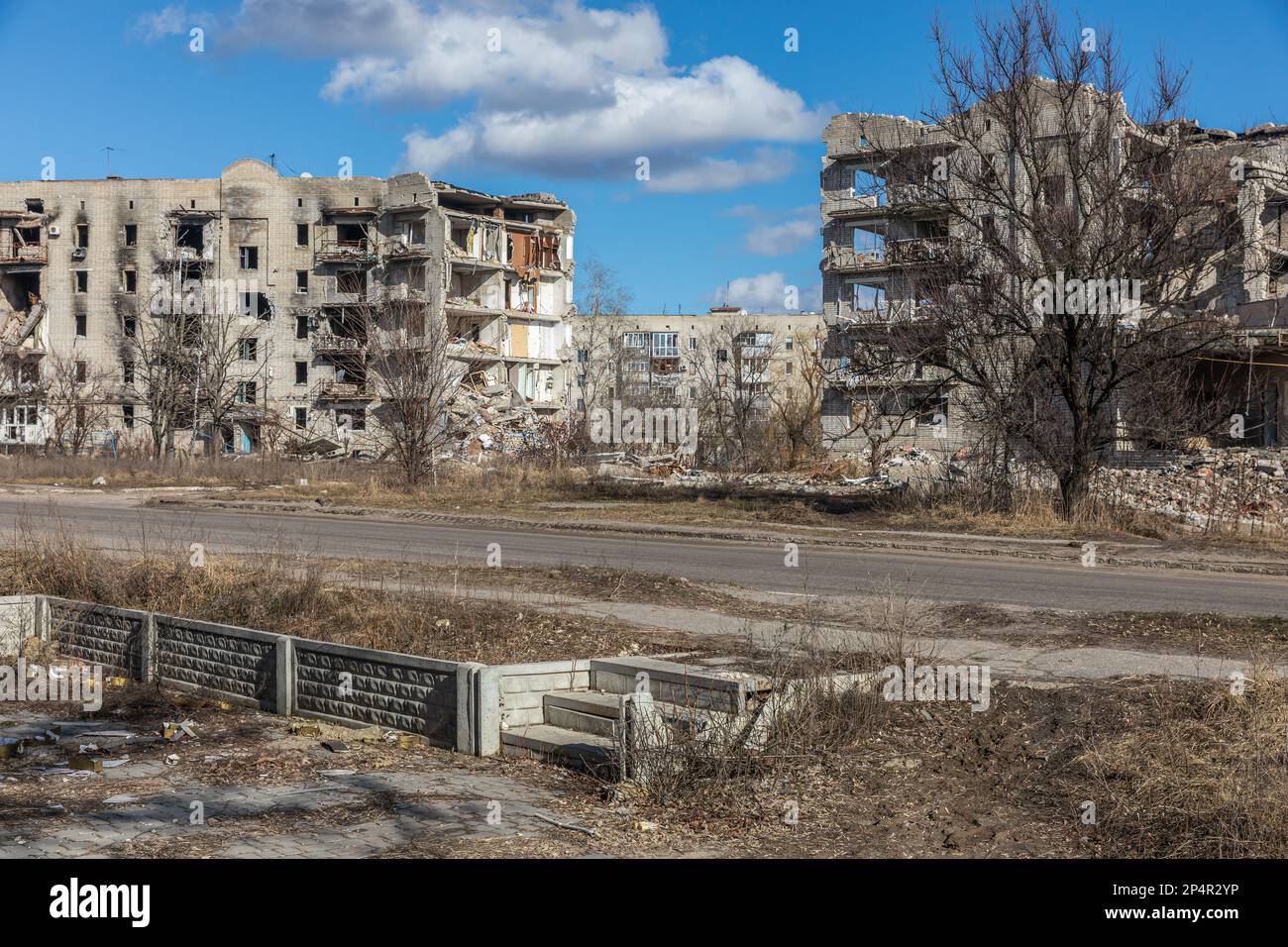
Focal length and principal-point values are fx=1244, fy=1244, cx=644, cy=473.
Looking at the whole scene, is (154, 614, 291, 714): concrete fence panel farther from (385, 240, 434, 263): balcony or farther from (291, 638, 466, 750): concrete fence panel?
(385, 240, 434, 263): balcony

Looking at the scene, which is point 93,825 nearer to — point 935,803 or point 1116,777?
point 935,803

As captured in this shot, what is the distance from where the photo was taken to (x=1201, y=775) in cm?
726

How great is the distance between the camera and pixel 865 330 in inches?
1088

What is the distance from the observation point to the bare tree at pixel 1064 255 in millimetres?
24484

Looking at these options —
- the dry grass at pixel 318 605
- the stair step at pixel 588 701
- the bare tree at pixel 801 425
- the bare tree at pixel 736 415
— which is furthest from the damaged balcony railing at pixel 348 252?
the stair step at pixel 588 701

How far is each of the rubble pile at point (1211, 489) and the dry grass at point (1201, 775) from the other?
59.2ft

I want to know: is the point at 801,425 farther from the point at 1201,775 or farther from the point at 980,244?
the point at 1201,775

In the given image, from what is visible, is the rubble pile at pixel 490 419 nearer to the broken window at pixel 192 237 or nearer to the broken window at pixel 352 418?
the broken window at pixel 352 418

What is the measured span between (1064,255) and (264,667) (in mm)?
19109

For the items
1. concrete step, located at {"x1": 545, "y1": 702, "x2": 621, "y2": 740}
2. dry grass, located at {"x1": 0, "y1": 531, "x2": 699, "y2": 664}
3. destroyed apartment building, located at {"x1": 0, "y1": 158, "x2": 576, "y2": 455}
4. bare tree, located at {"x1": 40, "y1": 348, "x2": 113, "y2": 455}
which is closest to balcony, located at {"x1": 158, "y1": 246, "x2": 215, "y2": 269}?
destroyed apartment building, located at {"x1": 0, "y1": 158, "x2": 576, "y2": 455}

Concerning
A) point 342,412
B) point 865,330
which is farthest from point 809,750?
point 342,412

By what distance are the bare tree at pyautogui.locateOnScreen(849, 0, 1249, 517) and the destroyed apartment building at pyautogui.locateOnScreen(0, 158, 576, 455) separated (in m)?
42.8

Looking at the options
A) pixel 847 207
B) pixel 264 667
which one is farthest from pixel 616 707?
pixel 847 207

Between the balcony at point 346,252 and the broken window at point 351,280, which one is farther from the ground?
the balcony at point 346,252
